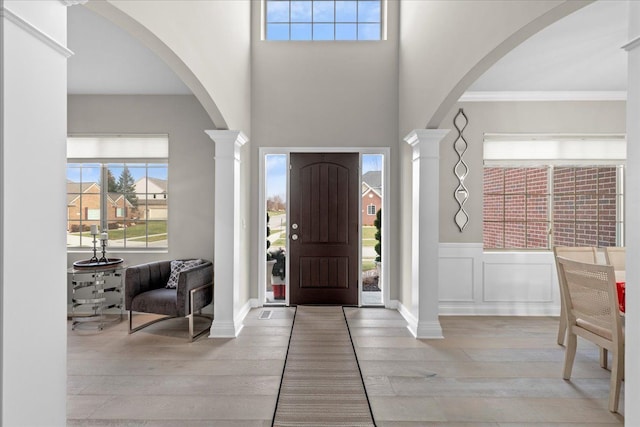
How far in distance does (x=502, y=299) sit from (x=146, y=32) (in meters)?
Result: 4.63

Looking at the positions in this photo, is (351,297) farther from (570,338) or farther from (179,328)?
(570,338)

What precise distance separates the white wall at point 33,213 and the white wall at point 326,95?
3.58 meters

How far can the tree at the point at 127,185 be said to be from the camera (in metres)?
4.89

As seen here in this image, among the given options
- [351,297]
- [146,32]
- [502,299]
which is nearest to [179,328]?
[351,297]

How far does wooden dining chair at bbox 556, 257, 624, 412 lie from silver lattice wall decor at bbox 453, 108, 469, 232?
69.3 inches

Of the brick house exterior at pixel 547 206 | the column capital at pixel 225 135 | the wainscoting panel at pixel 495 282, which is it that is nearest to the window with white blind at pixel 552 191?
the brick house exterior at pixel 547 206

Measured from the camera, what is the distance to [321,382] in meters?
2.89

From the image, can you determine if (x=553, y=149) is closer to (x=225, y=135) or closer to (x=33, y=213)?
(x=225, y=135)

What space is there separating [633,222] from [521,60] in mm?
3000

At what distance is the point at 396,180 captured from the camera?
5.00 m

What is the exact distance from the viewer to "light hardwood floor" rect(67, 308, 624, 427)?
2418 mm

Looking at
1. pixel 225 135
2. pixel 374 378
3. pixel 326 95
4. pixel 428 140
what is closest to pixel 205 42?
pixel 225 135

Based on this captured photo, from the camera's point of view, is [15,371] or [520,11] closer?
[15,371]

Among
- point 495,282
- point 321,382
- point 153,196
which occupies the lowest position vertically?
point 321,382
